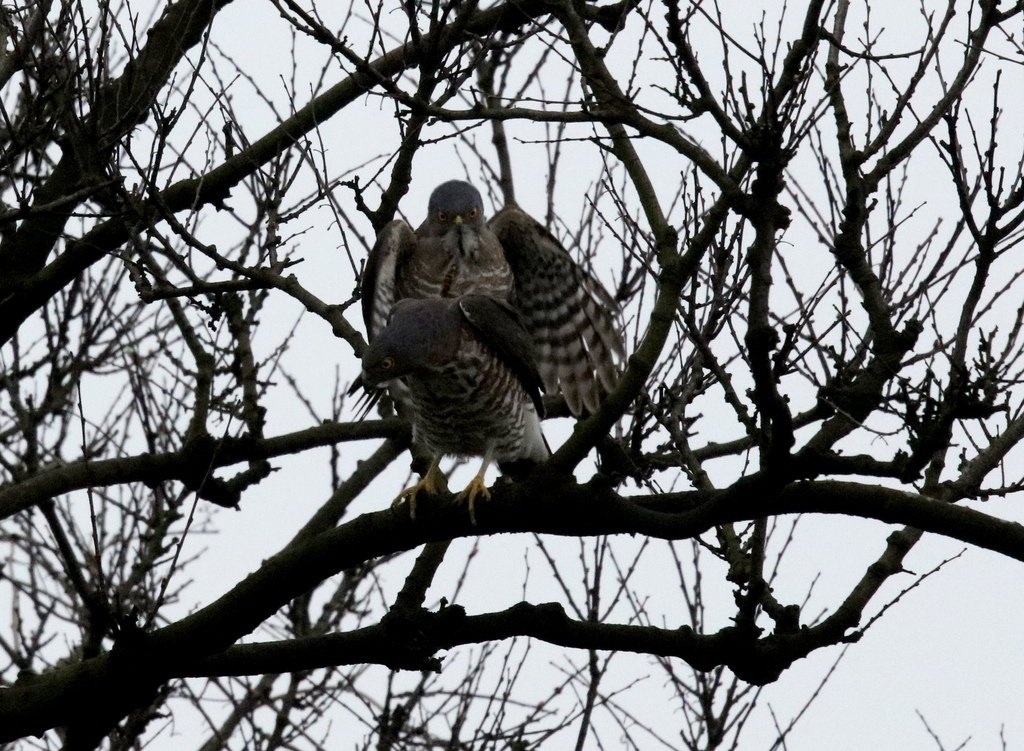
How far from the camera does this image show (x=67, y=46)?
5.19 metres

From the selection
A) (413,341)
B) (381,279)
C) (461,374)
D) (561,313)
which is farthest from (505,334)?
(561,313)

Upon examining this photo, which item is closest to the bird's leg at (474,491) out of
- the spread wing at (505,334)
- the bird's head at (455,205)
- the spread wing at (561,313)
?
the spread wing at (505,334)

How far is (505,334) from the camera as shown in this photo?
6.21m

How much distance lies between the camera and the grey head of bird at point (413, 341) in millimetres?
5582

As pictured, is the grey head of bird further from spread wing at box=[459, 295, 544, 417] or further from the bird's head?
the bird's head

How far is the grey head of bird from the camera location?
5582mm

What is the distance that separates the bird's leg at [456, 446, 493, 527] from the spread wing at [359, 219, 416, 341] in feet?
3.68

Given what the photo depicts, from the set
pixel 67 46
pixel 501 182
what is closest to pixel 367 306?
pixel 501 182

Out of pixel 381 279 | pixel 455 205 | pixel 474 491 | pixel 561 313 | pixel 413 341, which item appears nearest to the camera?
pixel 474 491

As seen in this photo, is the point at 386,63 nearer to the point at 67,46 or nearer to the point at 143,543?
the point at 67,46

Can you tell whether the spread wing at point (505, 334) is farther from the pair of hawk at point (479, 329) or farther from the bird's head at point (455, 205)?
the bird's head at point (455, 205)

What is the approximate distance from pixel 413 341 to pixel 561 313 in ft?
5.10

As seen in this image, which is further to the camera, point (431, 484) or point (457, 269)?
point (457, 269)

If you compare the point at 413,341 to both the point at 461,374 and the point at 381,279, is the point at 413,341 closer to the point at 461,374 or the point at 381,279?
the point at 461,374
